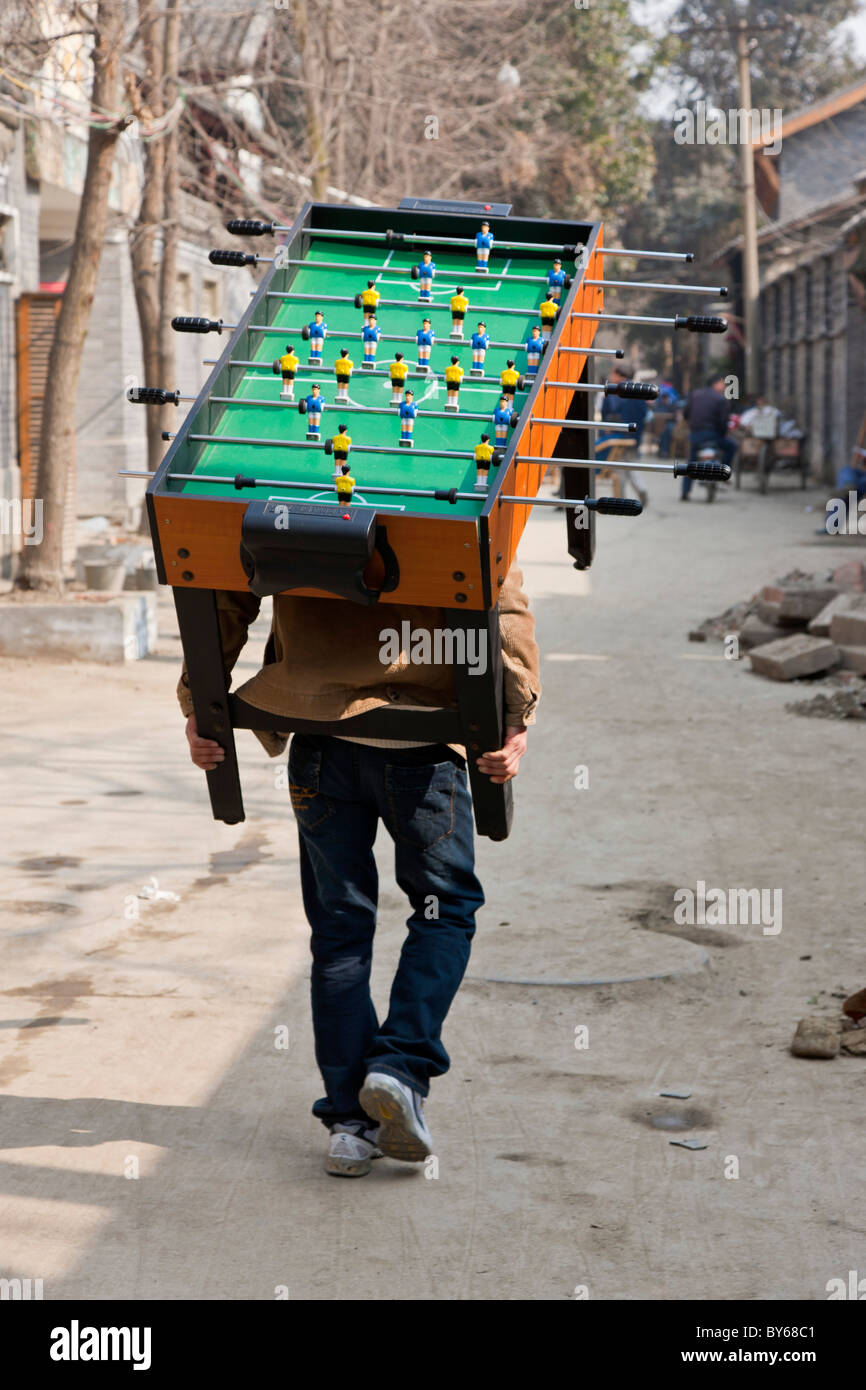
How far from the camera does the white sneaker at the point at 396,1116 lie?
3775 millimetres

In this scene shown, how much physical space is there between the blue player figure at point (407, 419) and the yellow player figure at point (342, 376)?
0.19 meters

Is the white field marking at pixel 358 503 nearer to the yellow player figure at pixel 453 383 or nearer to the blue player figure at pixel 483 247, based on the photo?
the yellow player figure at pixel 453 383

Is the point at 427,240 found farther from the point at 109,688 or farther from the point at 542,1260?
the point at 109,688

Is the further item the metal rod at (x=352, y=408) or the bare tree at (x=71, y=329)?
the bare tree at (x=71, y=329)

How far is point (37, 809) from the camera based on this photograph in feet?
24.5

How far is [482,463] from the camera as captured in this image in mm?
3535

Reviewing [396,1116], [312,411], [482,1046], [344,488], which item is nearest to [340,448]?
[344,488]

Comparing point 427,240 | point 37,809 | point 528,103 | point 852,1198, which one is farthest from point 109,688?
point 528,103

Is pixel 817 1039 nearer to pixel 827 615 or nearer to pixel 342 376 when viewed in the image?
pixel 342 376

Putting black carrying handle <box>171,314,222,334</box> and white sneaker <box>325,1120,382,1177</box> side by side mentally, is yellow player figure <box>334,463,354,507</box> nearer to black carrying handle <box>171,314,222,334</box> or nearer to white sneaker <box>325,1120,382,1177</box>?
black carrying handle <box>171,314,222,334</box>

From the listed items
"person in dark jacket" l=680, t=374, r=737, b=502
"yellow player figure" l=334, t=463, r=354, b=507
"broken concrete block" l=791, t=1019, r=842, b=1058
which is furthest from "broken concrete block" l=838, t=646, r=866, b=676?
"person in dark jacket" l=680, t=374, r=737, b=502

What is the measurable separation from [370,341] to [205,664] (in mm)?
893

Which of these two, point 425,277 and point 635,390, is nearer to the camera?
point 635,390

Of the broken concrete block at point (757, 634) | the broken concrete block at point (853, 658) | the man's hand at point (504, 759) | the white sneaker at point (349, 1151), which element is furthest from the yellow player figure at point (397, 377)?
the broken concrete block at point (757, 634)
